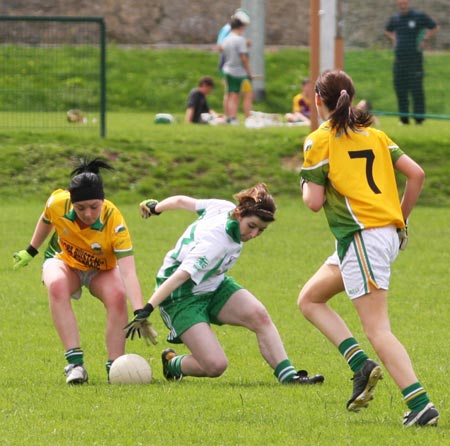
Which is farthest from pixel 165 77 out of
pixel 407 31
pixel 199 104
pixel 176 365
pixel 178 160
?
pixel 176 365

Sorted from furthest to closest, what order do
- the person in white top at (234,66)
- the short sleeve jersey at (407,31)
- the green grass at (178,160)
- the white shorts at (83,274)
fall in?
the person in white top at (234,66) < the short sleeve jersey at (407,31) < the green grass at (178,160) < the white shorts at (83,274)

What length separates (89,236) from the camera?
8609 mm

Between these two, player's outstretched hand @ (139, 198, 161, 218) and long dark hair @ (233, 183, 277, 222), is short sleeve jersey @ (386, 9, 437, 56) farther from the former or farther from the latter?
long dark hair @ (233, 183, 277, 222)

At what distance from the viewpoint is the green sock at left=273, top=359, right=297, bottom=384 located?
8.49 meters

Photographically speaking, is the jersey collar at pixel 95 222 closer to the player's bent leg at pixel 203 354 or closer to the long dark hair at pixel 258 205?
the player's bent leg at pixel 203 354

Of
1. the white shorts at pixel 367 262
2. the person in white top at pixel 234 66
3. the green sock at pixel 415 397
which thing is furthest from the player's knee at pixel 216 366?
the person in white top at pixel 234 66

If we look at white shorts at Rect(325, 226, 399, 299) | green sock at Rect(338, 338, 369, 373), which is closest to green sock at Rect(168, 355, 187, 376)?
green sock at Rect(338, 338, 369, 373)

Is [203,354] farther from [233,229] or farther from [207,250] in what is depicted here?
[233,229]

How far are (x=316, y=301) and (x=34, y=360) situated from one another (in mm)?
2312

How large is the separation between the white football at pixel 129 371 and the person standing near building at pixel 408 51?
47.6ft

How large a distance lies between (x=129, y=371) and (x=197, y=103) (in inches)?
623

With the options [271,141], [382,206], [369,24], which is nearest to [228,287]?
[382,206]

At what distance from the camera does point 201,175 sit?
19.4 metres

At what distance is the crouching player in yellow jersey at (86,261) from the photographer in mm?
8383
